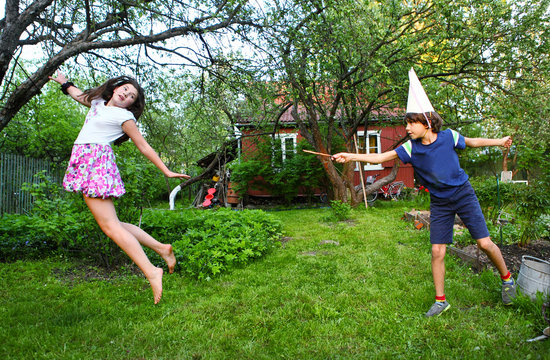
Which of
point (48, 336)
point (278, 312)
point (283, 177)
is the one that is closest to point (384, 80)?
point (283, 177)

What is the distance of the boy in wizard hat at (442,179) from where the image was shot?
2766 mm

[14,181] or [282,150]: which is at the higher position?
[282,150]

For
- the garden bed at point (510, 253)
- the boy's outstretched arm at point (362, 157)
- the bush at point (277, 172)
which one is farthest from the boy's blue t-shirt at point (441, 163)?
the bush at point (277, 172)

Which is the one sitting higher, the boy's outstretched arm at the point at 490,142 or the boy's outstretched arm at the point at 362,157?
the boy's outstretched arm at the point at 490,142

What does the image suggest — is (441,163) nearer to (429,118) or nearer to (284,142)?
(429,118)

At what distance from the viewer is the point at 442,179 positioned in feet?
9.07

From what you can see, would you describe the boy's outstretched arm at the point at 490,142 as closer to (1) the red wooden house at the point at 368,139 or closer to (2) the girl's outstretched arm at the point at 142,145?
(2) the girl's outstretched arm at the point at 142,145

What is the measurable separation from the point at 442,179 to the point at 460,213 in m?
0.37

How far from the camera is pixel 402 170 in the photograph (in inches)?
600

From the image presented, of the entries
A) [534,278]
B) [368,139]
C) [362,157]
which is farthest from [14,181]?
[368,139]

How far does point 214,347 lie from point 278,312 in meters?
0.72

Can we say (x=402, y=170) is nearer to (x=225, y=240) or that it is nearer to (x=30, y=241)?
(x=225, y=240)

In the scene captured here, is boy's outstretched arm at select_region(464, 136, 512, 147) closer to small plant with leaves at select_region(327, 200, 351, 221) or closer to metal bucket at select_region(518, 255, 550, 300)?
metal bucket at select_region(518, 255, 550, 300)

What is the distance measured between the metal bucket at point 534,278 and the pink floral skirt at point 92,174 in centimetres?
342
